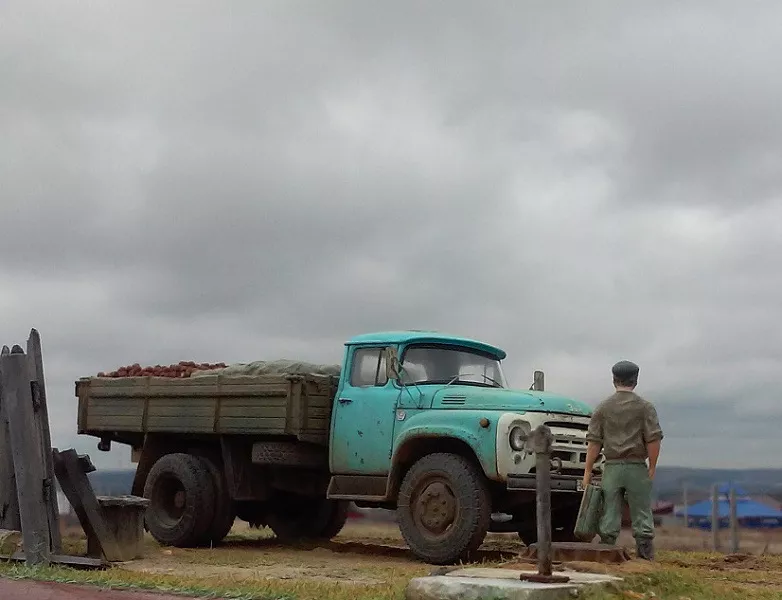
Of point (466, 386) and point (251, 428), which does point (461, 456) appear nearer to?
point (466, 386)

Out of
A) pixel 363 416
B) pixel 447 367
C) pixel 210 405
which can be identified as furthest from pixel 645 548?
pixel 210 405

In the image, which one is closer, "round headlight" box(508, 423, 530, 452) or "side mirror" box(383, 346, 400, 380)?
"round headlight" box(508, 423, 530, 452)

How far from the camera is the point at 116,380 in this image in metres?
14.2

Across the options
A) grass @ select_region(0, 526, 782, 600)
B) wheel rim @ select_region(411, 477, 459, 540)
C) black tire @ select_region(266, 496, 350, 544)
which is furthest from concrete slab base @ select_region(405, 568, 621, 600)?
black tire @ select_region(266, 496, 350, 544)

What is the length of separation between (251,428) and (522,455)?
3.41 m

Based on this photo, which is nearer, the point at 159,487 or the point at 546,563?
the point at 546,563

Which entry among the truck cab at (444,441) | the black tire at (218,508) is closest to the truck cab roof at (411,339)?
the truck cab at (444,441)

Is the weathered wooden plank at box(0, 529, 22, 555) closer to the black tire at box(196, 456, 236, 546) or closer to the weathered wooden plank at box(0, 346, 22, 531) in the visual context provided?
the weathered wooden plank at box(0, 346, 22, 531)

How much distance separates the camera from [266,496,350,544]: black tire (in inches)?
584

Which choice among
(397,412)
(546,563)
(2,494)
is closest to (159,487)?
(2,494)

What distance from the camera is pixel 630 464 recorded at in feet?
30.4

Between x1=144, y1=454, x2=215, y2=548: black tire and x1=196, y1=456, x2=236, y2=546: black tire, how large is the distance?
0.05 metres

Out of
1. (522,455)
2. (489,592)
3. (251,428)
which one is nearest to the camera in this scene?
(489,592)

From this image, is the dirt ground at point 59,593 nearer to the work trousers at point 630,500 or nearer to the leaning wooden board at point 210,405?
the work trousers at point 630,500
